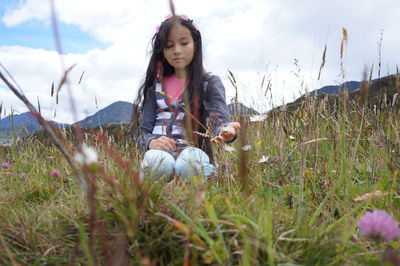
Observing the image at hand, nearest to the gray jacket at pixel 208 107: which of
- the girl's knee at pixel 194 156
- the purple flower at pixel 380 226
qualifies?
the girl's knee at pixel 194 156

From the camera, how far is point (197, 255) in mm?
899

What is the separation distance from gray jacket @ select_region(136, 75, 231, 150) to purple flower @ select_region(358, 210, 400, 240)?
1793 millimetres

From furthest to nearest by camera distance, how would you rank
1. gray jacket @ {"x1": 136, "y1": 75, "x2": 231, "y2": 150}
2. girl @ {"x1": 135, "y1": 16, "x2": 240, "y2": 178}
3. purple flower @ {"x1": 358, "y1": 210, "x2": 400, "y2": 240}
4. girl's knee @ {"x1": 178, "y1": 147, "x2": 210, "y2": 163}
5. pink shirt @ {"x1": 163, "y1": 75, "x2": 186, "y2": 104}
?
pink shirt @ {"x1": 163, "y1": 75, "x2": 186, "y2": 104}
gray jacket @ {"x1": 136, "y1": 75, "x2": 231, "y2": 150}
girl @ {"x1": 135, "y1": 16, "x2": 240, "y2": 178}
girl's knee @ {"x1": 178, "y1": 147, "x2": 210, "y2": 163}
purple flower @ {"x1": 358, "y1": 210, "x2": 400, "y2": 240}

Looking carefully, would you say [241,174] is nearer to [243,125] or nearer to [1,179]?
[243,125]

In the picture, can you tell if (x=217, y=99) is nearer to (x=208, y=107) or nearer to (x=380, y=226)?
(x=208, y=107)

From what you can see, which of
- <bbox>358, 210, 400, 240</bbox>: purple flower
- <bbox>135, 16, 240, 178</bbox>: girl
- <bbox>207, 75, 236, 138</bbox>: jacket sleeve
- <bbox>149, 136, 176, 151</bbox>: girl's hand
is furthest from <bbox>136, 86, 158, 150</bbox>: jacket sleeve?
<bbox>358, 210, 400, 240</bbox>: purple flower

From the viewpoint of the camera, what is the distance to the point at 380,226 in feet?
2.66

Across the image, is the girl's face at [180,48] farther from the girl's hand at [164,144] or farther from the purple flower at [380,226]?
the purple flower at [380,226]

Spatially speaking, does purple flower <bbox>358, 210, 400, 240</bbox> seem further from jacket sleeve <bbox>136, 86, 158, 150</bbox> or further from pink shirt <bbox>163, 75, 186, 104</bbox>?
jacket sleeve <bbox>136, 86, 158, 150</bbox>

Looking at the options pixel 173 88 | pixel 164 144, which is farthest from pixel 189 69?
pixel 164 144

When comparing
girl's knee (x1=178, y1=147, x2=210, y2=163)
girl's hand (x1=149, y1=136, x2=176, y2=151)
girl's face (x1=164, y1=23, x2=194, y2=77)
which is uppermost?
girl's face (x1=164, y1=23, x2=194, y2=77)

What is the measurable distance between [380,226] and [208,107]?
2060mm

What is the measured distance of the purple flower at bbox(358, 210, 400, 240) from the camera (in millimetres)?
806

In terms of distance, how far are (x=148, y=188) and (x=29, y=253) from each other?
36 centimetres
